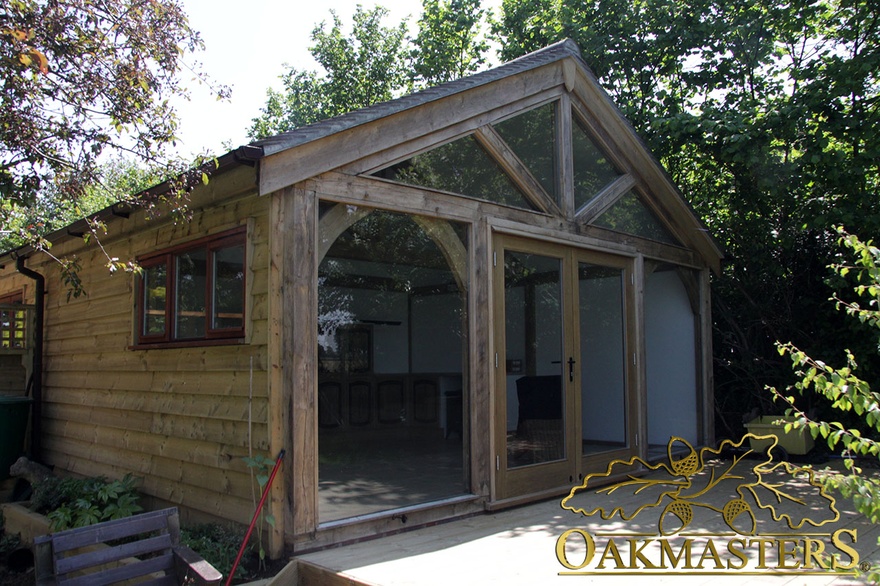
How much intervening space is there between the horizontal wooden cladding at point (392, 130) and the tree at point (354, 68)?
17828 millimetres

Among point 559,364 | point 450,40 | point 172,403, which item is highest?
point 450,40

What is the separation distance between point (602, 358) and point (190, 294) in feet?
12.8

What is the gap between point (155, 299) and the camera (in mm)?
5898

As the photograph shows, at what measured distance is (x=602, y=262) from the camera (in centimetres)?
709

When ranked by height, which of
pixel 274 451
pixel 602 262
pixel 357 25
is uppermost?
pixel 357 25

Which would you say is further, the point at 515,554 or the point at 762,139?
the point at 762,139

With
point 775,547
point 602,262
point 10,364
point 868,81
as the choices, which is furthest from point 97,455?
point 868,81

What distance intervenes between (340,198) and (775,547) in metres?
3.53

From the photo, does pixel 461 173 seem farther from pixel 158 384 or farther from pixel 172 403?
pixel 158 384

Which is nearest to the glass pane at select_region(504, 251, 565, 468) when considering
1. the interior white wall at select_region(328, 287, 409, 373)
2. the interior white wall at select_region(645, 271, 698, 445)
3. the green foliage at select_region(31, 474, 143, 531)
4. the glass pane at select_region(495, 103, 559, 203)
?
the glass pane at select_region(495, 103, 559, 203)

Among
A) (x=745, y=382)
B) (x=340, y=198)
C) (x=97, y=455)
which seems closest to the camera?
(x=340, y=198)

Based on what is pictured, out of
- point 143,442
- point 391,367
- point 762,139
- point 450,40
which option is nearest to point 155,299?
point 143,442

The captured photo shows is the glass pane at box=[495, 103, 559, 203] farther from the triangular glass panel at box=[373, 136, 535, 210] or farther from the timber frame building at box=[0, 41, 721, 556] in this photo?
the triangular glass panel at box=[373, 136, 535, 210]

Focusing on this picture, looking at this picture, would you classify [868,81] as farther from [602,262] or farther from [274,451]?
[274,451]
